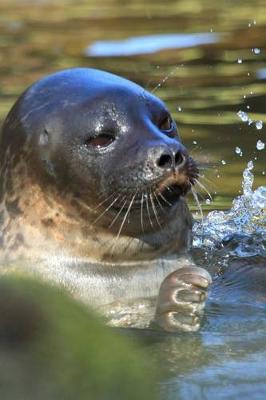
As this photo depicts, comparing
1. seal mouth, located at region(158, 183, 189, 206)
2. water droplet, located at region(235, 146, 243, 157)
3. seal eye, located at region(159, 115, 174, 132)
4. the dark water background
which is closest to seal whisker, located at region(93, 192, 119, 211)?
seal mouth, located at region(158, 183, 189, 206)

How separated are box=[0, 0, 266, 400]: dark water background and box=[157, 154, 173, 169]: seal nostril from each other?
0.66 meters

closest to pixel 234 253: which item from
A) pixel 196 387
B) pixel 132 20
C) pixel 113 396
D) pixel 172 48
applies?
pixel 196 387

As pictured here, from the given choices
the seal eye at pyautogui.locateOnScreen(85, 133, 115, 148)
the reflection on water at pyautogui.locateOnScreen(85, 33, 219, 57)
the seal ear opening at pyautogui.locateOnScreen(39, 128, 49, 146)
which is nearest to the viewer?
the seal eye at pyautogui.locateOnScreen(85, 133, 115, 148)

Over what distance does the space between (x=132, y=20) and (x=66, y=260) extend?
37.2 ft

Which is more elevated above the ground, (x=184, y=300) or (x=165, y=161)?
(x=165, y=161)

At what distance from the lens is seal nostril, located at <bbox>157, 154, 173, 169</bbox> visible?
447 cm

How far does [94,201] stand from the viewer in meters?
4.77

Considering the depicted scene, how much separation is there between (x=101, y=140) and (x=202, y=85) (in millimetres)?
6418

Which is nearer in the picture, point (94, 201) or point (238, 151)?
point (94, 201)

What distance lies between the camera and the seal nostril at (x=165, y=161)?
4473 mm

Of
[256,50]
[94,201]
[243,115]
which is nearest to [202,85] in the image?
[256,50]

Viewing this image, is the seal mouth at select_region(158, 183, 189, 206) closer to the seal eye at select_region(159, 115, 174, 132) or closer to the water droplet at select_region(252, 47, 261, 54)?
the seal eye at select_region(159, 115, 174, 132)

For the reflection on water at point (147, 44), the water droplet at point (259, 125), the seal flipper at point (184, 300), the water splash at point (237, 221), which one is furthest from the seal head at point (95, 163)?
the reflection on water at point (147, 44)

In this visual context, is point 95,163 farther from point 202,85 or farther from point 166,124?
point 202,85
